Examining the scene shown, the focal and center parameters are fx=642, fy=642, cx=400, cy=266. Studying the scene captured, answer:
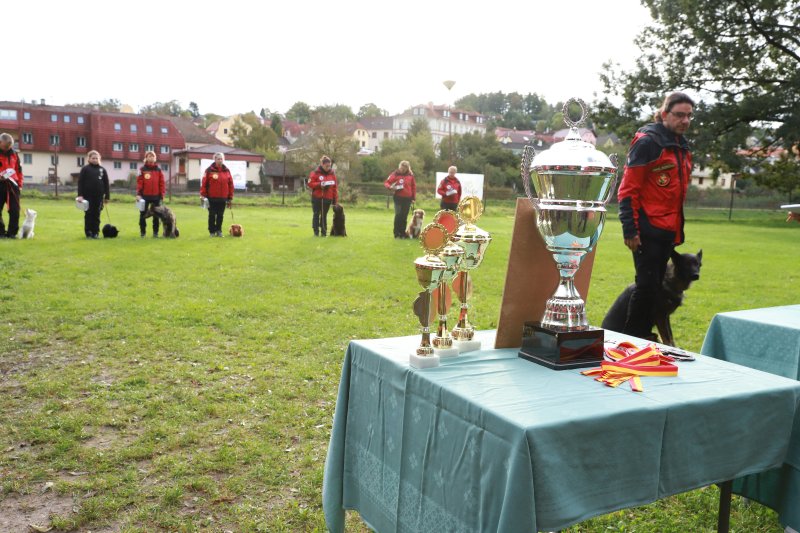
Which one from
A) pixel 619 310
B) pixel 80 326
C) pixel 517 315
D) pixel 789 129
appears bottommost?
pixel 80 326

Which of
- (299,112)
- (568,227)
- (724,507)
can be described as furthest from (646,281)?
(299,112)

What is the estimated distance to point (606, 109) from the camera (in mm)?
27781

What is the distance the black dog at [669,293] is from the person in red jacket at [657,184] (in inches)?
20.6

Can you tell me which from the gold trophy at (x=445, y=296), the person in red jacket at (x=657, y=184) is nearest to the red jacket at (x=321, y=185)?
the person in red jacket at (x=657, y=184)

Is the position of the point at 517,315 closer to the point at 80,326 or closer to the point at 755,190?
the point at 80,326

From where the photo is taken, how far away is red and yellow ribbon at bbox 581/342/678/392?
2270 mm

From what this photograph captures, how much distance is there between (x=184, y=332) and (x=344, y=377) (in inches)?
177

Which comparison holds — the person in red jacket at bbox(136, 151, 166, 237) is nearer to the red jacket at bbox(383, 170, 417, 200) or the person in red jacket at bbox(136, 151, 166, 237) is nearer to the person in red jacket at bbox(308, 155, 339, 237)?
the person in red jacket at bbox(308, 155, 339, 237)

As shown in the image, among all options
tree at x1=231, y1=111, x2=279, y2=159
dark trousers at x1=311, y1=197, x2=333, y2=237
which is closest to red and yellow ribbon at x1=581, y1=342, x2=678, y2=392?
dark trousers at x1=311, y1=197, x2=333, y2=237

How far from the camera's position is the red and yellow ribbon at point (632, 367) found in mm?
2270

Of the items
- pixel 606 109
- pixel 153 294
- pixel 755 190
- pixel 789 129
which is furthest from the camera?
pixel 755 190

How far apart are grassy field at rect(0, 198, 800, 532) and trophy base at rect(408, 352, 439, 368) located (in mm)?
1284

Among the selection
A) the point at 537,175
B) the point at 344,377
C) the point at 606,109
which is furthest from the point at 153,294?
the point at 606,109

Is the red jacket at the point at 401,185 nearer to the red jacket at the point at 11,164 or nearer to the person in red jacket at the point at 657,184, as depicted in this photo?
the red jacket at the point at 11,164
